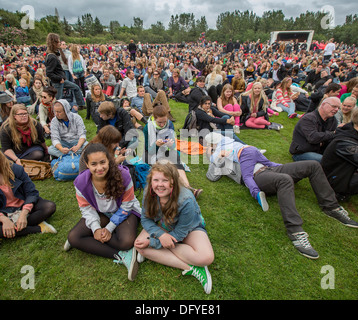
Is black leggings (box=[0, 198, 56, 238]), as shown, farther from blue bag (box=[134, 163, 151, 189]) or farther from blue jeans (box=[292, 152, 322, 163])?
blue jeans (box=[292, 152, 322, 163])

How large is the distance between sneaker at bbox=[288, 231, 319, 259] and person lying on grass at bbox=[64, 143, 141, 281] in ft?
6.83

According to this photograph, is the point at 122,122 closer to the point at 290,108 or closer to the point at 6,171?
the point at 6,171

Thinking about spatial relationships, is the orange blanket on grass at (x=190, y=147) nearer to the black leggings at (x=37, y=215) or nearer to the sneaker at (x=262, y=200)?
the sneaker at (x=262, y=200)

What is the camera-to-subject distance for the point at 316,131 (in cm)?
394

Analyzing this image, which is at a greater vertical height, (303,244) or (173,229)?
(173,229)

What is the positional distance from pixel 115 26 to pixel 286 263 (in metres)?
98.7

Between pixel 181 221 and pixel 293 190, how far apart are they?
5.58 feet

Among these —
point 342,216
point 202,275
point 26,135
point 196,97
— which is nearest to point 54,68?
point 26,135

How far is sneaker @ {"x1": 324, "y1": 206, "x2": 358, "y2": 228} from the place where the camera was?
3.01 metres

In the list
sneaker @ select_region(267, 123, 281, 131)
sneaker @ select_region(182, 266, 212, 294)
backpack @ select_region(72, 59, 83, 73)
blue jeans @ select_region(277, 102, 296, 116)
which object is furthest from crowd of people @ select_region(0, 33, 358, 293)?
blue jeans @ select_region(277, 102, 296, 116)

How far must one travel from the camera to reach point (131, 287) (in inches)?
90.1

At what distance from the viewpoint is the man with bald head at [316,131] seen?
12.5 feet
